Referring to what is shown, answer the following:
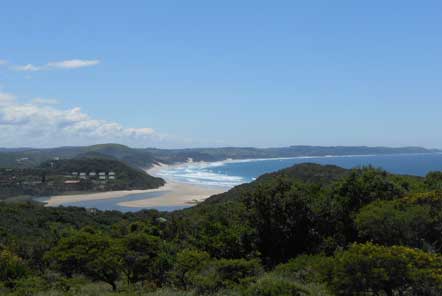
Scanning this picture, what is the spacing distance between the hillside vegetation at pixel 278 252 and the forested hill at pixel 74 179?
6915 cm

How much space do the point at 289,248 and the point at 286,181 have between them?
326 cm

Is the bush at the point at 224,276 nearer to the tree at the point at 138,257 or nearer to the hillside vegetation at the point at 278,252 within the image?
the hillside vegetation at the point at 278,252

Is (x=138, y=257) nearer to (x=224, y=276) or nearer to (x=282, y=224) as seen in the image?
(x=224, y=276)

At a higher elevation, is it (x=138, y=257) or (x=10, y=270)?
(x=138, y=257)

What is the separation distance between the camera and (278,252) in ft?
72.7

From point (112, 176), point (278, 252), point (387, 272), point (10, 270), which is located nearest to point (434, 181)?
point (278, 252)

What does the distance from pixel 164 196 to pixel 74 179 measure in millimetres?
33973

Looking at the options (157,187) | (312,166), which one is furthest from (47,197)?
(312,166)

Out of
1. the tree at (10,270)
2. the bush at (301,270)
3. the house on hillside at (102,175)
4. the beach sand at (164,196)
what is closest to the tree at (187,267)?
the bush at (301,270)

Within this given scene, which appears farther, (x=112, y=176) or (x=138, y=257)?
(x=112, y=176)

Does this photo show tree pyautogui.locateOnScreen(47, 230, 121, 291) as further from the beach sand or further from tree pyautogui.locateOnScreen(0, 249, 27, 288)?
the beach sand

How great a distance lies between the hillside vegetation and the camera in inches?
385

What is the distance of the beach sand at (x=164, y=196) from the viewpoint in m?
72.5

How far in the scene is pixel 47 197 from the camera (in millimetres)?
90062
